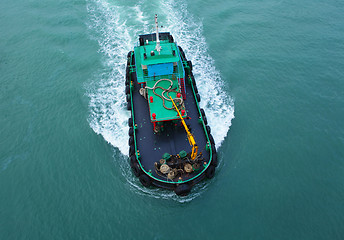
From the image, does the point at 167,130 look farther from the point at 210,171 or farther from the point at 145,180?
the point at 210,171

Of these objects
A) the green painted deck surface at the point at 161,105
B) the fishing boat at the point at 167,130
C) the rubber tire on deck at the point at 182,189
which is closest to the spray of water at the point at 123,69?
the rubber tire on deck at the point at 182,189

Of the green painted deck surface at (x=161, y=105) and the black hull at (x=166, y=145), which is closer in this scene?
the black hull at (x=166, y=145)

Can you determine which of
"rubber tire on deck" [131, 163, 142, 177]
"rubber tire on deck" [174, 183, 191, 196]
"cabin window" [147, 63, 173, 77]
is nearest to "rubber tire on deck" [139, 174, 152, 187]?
"rubber tire on deck" [131, 163, 142, 177]

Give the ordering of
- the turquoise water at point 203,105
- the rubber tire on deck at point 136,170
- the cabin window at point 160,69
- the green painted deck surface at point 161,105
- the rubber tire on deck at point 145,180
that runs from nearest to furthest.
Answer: the turquoise water at point 203,105
the rubber tire on deck at point 145,180
the rubber tire on deck at point 136,170
the green painted deck surface at point 161,105
the cabin window at point 160,69

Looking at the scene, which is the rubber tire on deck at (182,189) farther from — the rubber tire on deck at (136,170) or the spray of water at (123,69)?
the rubber tire on deck at (136,170)

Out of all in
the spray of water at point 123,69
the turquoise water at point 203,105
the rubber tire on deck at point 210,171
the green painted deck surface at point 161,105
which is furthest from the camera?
the spray of water at point 123,69

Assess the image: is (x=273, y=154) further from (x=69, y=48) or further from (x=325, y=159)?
(x=69, y=48)

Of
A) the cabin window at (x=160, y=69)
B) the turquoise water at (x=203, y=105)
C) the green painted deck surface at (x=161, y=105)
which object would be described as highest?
the cabin window at (x=160, y=69)
